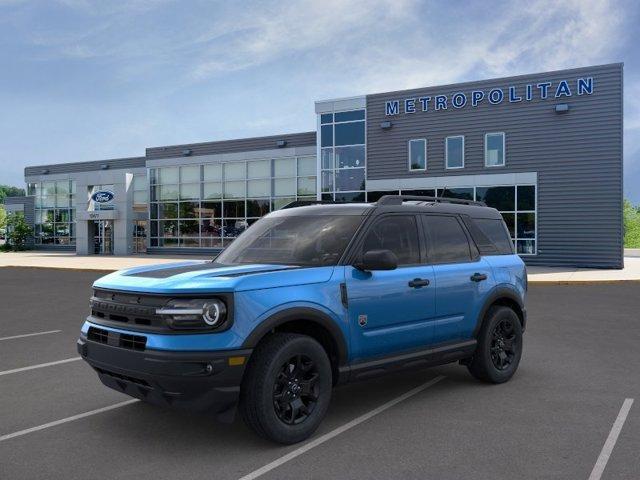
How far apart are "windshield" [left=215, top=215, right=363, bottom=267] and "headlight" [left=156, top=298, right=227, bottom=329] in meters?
1.07

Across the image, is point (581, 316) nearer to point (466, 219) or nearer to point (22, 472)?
point (466, 219)

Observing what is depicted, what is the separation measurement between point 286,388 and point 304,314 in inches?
22.5

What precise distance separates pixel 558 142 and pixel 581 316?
16.1m

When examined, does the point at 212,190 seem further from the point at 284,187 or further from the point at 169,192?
the point at 284,187

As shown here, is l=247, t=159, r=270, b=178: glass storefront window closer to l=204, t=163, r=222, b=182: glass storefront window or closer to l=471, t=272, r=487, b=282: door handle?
l=204, t=163, r=222, b=182: glass storefront window

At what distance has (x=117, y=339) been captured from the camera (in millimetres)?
4566

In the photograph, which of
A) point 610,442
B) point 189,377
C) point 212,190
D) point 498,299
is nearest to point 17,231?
point 212,190

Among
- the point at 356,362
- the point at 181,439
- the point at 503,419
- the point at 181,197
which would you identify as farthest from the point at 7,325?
the point at 181,197

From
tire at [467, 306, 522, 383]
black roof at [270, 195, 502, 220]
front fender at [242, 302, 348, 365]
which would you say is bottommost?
tire at [467, 306, 522, 383]

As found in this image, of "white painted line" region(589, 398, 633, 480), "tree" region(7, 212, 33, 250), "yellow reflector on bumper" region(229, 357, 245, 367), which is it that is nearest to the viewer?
"white painted line" region(589, 398, 633, 480)

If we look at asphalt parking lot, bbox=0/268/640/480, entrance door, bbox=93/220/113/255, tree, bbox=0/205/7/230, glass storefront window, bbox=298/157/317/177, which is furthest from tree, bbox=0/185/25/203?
asphalt parking lot, bbox=0/268/640/480

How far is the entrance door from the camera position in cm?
4166

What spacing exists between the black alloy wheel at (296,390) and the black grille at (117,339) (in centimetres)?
103

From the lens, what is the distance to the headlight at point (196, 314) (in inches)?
168
